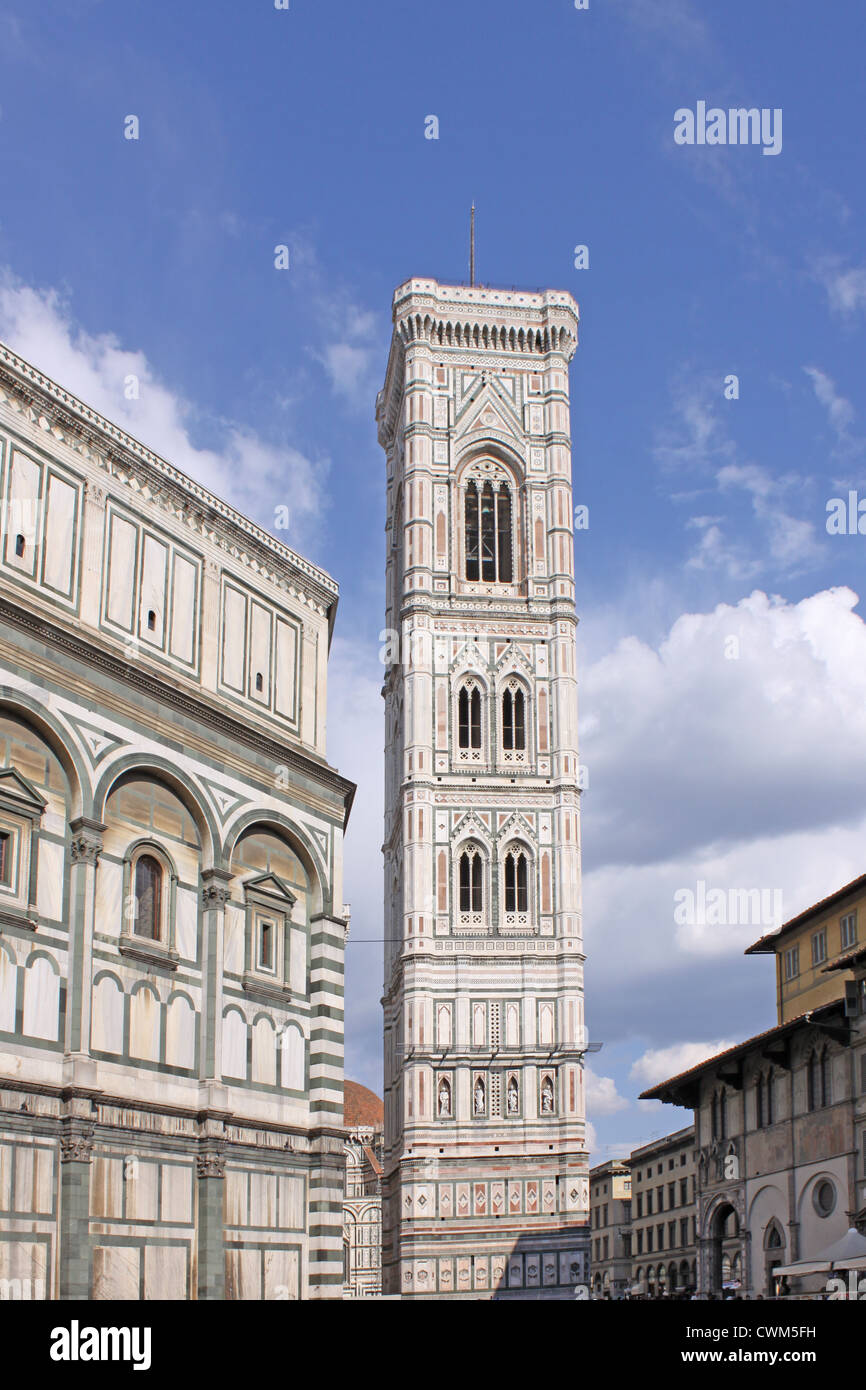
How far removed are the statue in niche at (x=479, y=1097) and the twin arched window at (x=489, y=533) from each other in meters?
20.9

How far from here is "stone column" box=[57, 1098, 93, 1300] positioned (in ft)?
61.1

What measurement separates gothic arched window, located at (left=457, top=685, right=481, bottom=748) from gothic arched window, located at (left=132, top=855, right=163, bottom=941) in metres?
42.8

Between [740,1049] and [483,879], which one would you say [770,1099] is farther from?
[483,879]

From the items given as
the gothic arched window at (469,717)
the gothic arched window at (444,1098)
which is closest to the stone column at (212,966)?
the gothic arched window at (444,1098)

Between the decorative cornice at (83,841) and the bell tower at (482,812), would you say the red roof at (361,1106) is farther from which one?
the decorative cornice at (83,841)

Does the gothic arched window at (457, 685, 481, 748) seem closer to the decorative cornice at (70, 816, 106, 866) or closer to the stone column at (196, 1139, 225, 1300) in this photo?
the stone column at (196, 1139, 225, 1300)

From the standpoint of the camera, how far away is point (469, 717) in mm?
64375

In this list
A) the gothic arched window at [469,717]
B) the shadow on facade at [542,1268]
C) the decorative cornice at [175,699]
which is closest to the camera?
the decorative cornice at [175,699]

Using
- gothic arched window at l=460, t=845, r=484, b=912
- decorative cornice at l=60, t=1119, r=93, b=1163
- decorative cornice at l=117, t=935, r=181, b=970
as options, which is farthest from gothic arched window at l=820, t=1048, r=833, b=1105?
gothic arched window at l=460, t=845, r=484, b=912

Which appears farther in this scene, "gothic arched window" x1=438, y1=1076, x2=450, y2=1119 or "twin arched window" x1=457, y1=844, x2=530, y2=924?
"twin arched window" x1=457, y1=844, x2=530, y2=924

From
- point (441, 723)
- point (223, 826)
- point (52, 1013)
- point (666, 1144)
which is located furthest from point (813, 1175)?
point (666, 1144)

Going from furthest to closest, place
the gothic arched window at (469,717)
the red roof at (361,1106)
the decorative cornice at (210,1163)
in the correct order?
the red roof at (361,1106), the gothic arched window at (469,717), the decorative cornice at (210,1163)

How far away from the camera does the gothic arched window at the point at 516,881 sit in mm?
62219
